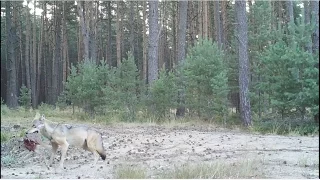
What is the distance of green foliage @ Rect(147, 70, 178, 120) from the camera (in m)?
16.7

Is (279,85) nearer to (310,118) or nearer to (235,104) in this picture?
(310,118)

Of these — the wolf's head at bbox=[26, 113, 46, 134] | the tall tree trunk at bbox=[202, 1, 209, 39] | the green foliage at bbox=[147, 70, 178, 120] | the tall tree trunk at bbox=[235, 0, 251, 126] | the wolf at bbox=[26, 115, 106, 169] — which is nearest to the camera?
the wolf's head at bbox=[26, 113, 46, 134]

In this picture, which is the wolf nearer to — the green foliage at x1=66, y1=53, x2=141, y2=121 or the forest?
the forest

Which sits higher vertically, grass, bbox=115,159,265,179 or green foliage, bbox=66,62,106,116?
green foliage, bbox=66,62,106,116

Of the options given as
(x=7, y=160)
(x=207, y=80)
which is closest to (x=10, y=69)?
(x=207, y=80)

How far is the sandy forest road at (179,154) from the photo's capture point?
745cm

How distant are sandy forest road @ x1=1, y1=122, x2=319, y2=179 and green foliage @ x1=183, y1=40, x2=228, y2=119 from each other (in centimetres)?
320

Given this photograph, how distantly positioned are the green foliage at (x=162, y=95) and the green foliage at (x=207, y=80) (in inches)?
25.0

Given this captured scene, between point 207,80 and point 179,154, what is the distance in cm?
700

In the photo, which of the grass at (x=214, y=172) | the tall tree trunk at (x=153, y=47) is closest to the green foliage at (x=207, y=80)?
the tall tree trunk at (x=153, y=47)

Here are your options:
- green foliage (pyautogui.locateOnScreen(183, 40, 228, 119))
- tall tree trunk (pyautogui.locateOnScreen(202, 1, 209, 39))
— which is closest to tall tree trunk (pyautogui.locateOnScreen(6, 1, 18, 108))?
tall tree trunk (pyautogui.locateOnScreen(202, 1, 209, 39))

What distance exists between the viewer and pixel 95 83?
17672 millimetres

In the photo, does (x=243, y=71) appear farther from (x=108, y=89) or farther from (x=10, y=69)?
(x=10, y=69)

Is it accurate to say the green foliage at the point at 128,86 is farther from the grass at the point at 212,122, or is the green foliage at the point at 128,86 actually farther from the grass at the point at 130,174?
the grass at the point at 130,174
